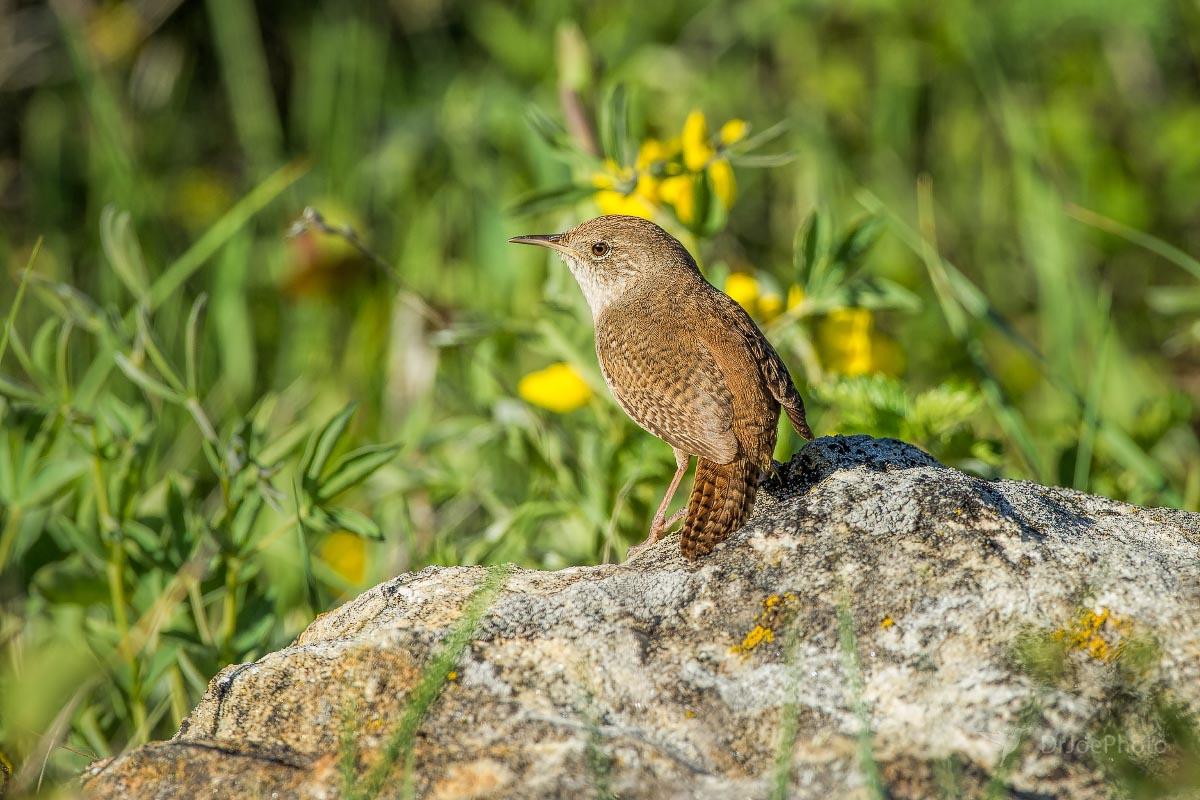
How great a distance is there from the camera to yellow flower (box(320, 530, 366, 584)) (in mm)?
4957

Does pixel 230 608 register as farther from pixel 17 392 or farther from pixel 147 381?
pixel 17 392

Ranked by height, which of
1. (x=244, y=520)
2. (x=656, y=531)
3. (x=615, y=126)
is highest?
(x=615, y=126)

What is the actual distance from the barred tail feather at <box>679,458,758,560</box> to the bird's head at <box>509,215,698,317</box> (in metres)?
1.04

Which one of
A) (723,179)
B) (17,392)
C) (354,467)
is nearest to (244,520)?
(354,467)

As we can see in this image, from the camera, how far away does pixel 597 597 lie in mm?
2670

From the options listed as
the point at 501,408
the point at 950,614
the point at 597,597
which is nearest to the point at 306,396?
the point at 501,408

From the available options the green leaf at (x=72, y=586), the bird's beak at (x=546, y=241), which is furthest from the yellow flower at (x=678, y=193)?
the green leaf at (x=72, y=586)

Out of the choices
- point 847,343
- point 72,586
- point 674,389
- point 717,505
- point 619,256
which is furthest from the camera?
point 847,343

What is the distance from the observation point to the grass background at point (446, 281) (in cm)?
361

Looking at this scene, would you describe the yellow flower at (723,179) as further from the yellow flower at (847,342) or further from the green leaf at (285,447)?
the green leaf at (285,447)

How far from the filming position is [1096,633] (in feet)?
7.86

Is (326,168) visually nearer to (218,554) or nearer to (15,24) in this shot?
(15,24)

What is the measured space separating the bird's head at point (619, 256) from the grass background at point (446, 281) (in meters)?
0.10

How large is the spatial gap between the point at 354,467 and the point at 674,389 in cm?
88
